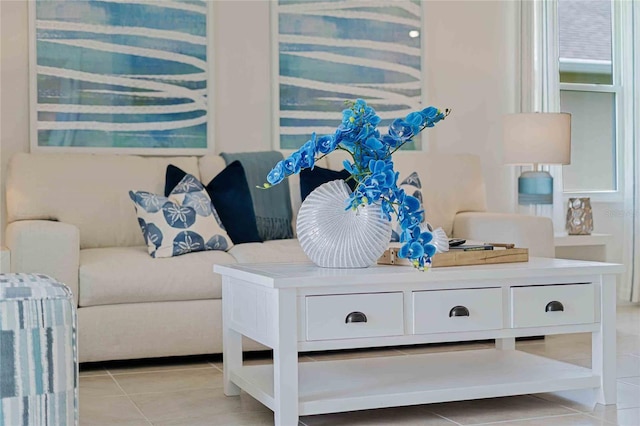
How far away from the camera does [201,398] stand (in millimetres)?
3066

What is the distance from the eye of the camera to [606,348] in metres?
2.92

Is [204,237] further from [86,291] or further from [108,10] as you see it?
[108,10]

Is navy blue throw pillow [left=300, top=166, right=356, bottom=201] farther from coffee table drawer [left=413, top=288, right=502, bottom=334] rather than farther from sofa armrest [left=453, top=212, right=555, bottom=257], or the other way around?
coffee table drawer [left=413, top=288, right=502, bottom=334]

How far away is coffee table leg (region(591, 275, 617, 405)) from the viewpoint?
2912 mm

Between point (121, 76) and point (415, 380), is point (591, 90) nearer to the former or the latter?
point (121, 76)

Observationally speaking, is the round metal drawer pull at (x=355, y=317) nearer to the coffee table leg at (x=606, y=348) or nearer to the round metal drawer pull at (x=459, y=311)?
the round metal drawer pull at (x=459, y=311)

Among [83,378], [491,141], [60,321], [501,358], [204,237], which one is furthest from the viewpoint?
[491,141]

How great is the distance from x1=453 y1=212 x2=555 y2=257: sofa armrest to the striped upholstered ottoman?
272 cm

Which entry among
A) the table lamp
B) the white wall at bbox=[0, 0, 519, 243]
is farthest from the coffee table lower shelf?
the white wall at bbox=[0, 0, 519, 243]

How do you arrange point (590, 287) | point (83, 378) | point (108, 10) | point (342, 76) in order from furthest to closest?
point (342, 76)
point (108, 10)
point (83, 378)
point (590, 287)

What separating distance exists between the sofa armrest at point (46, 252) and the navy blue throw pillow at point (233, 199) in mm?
773

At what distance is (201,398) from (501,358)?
1.06m

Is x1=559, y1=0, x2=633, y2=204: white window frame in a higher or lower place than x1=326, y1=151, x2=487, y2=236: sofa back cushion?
higher

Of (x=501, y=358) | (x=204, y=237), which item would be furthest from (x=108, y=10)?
(x=501, y=358)
